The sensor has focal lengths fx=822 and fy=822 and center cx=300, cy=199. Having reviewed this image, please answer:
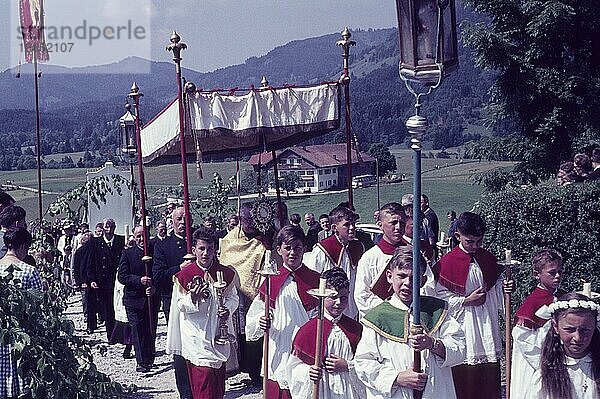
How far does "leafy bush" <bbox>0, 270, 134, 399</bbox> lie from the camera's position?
386 cm

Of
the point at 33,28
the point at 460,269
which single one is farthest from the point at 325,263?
the point at 33,28

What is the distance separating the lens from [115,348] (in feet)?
34.3

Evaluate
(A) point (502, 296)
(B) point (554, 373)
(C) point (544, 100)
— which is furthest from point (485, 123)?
(B) point (554, 373)

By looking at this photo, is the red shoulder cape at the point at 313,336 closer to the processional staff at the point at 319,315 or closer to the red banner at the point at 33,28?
the processional staff at the point at 319,315

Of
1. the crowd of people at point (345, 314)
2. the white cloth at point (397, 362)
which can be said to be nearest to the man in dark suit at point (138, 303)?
the crowd of people at point (345, 314)

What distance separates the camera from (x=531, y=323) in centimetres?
554

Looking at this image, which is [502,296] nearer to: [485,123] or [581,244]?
[581,244]

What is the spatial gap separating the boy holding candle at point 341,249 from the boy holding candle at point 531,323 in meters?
1.84

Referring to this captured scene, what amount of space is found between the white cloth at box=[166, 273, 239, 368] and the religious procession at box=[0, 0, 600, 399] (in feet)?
0.04

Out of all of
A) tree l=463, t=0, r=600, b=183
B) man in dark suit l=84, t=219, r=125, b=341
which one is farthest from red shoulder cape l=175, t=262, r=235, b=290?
tree l=463, t=0, r=600, b=183

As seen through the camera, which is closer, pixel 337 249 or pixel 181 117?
pixel 337 249

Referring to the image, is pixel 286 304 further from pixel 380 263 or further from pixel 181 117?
pixel 181 117

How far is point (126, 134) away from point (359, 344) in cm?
674

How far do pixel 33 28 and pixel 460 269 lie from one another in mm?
10299
